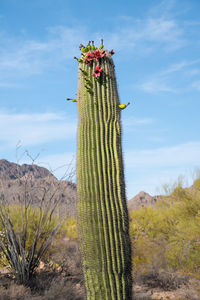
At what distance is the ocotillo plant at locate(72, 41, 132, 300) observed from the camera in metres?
3.90

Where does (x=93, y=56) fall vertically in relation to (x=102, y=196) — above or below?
above

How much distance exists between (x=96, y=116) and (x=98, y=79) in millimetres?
579

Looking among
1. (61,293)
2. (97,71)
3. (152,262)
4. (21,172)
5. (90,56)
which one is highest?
(90,56)

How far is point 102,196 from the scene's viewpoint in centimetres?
398

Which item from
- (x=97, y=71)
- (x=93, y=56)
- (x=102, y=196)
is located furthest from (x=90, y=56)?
(x=102, y=196)

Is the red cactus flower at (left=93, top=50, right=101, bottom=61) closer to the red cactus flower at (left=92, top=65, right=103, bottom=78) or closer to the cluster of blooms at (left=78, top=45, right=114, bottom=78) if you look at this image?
the cluster of blooms at (left=78, top=45, right=114, bottom=78)

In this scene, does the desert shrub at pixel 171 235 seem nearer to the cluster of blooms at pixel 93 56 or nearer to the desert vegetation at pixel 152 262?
the desert vegetation at pixel 152 262

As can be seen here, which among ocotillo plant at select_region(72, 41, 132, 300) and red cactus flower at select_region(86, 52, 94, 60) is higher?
red cactus flower at select_region(86, 52, 94, 60)

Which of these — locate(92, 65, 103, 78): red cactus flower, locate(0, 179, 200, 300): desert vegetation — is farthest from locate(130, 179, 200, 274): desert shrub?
locate(92, 65, 103, 78): red cactus flower

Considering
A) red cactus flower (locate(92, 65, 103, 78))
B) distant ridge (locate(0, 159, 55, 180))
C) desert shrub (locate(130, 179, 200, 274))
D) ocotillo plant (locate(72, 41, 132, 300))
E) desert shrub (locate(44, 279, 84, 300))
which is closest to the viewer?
ocotillo plant (locate(72, 41, 132, 300))

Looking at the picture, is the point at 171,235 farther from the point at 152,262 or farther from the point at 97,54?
the point at 97,54

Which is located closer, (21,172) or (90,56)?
(90,56)

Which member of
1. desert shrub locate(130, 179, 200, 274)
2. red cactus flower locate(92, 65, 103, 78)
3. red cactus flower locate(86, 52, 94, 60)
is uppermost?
red cactus flower locate(86, 52, 94, 60)

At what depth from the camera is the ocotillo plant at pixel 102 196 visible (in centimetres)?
390
